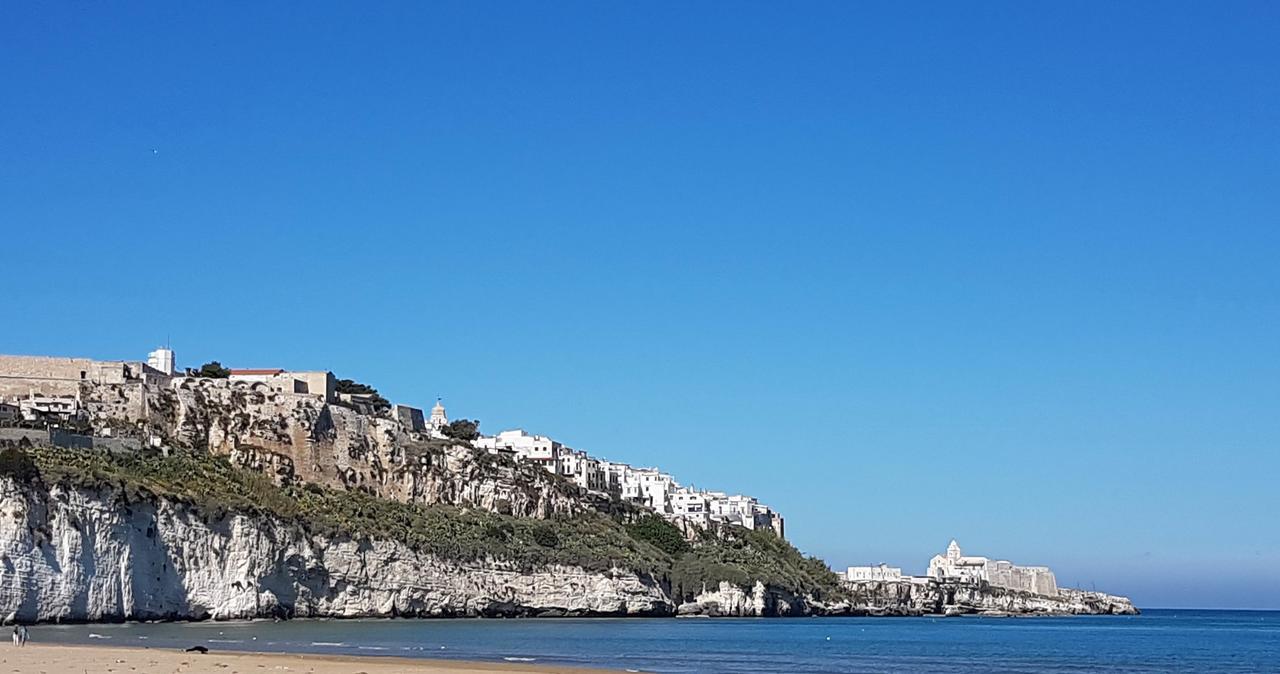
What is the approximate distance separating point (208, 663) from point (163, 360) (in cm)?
Answer: 5793

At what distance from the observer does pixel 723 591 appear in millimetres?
96812

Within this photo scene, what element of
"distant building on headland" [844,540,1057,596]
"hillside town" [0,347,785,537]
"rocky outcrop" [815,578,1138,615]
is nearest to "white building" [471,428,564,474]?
"hillside town" [0,347,785,537]

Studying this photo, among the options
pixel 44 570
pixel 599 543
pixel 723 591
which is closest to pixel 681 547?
pixel 723 591

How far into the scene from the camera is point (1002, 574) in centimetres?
17038

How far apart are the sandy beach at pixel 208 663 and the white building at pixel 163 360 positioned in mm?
51487

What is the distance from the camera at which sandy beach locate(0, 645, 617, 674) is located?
1206 inches

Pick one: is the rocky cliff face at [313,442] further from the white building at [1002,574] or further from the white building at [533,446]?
the white building at [1002,574]

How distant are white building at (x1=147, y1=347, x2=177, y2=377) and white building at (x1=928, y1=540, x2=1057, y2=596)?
328ft

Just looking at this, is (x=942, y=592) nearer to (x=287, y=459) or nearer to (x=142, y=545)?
(x=287, y=459)

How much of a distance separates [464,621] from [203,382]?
20877 millimetres

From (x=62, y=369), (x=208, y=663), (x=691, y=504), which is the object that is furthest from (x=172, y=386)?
(x=691, y=504)

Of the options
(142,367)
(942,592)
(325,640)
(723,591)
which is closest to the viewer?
(325,640)

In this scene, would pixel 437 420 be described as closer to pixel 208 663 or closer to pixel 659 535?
pixel 659 535

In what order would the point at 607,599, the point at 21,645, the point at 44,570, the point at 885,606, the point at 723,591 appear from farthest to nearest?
1. the point at 885,606
2. the point at 723,591
3. the point at 607,599
4. the point at 44,570
5. the point at 21,645
